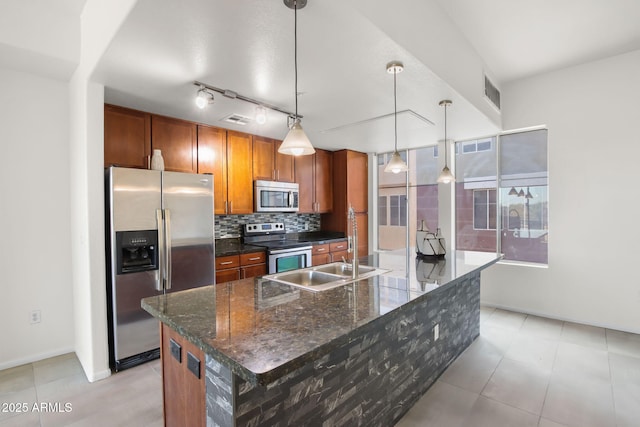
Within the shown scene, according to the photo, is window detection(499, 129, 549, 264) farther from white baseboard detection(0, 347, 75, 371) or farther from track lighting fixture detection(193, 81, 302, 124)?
white baseboard detection(0, 347, 75, 371)

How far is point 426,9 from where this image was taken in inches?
85.6

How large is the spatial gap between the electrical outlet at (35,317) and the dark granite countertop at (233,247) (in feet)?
5.47

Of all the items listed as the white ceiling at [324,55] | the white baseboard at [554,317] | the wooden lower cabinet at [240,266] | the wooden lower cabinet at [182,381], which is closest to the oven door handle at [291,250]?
the wooden lower cabinet at [240,266]

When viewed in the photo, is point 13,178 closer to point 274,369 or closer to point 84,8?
point 84,8

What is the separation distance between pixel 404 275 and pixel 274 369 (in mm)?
1489

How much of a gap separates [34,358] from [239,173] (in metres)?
2.68

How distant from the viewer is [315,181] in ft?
16.5

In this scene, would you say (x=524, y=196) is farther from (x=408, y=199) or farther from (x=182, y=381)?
(x=182, y=381)

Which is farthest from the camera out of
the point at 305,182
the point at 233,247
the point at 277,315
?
the point at 305,182

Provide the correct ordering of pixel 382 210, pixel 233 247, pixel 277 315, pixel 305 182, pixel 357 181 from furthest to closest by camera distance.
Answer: pixel 382 210, pixel 357 181, pixel 305 182, pixel 233 247, pixel 277 315

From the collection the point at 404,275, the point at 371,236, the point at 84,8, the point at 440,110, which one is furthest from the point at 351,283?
the point at 371,236

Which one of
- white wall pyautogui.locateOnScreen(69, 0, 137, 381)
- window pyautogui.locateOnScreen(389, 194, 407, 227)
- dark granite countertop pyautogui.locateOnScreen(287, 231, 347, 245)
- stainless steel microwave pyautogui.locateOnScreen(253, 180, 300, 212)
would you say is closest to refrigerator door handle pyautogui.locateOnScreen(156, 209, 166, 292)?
white wall pyautogui.locateOnScreen(69, 0, 137, 381)

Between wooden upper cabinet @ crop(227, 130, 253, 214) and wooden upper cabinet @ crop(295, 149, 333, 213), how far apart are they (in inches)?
34.4

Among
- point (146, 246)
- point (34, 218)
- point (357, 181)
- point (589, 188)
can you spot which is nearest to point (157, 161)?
point (146, 246)
